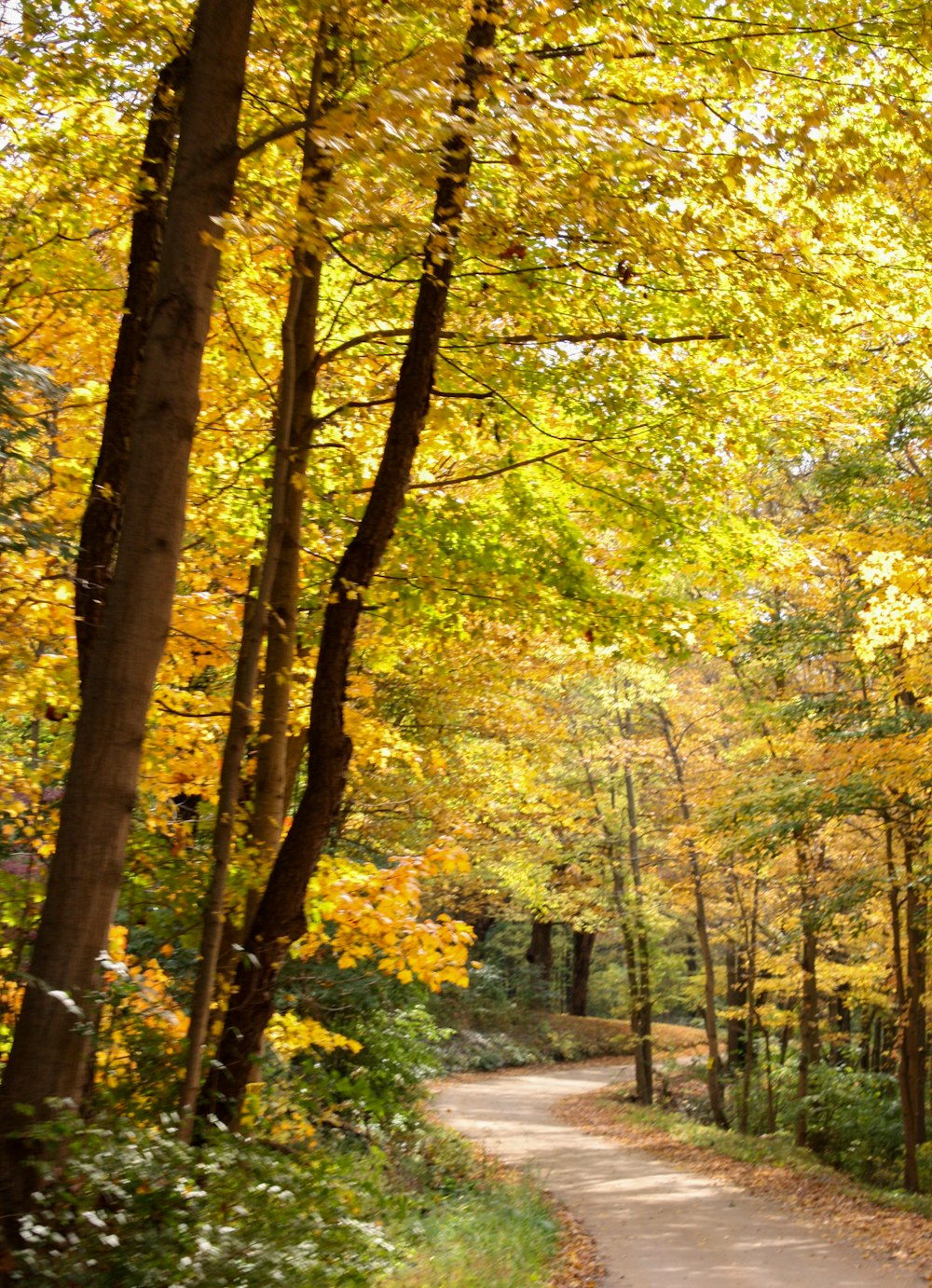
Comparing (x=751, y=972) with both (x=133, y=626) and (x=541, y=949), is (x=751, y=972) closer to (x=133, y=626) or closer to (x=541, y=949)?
(x=133, y=626)

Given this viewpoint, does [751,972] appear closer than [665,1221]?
No

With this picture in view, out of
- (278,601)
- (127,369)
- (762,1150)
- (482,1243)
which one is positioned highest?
(127,369)

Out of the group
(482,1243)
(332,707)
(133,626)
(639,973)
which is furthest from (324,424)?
(639,973)

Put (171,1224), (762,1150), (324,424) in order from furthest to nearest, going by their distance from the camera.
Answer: (762,1150), (324,424), (171,1224)

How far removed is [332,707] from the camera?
6145 millimetres

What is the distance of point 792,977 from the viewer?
18453 mm

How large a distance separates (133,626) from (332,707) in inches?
71.6

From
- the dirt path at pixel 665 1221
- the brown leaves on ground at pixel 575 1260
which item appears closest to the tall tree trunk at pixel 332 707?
the brown leaves on ground at pixel 575 1260

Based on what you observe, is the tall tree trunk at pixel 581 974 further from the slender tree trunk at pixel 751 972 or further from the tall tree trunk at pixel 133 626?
the tall tree trunk at pixel 133 626

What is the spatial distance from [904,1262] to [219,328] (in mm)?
Result: 9817

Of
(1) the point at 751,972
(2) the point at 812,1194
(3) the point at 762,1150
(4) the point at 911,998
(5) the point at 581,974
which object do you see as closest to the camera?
(2) the point at 812,1194

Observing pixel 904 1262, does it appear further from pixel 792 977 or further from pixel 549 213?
pixel 549 213

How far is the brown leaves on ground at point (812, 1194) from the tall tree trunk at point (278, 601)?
7534 mm

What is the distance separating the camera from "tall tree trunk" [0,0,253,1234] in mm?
4176
